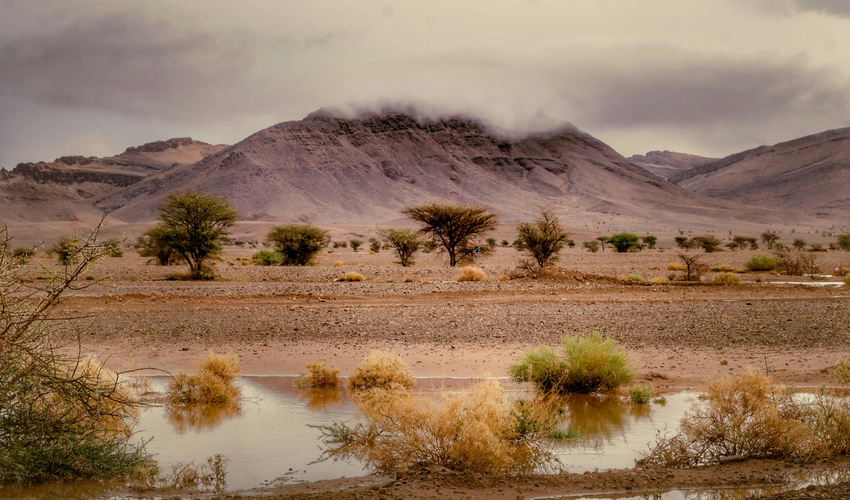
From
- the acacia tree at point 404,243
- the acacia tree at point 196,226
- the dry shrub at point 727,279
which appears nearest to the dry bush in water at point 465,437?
the dry shrub at point 727,279

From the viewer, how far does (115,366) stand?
16.5 m

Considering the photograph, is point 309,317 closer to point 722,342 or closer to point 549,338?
point 549,338

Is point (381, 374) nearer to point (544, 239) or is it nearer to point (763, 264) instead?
point (544, 239)

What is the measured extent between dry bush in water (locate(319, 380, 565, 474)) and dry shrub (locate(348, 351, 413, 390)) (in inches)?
145

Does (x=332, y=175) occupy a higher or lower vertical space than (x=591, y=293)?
higher

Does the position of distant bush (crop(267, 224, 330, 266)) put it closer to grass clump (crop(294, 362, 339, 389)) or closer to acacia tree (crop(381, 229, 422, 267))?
acacia tree (crop(381, 229, 422, 267))

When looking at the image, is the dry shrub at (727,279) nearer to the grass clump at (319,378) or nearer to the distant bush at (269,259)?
the grass clump at (319,378)

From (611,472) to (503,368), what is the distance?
7.00 m

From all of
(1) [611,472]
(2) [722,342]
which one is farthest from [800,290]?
(1) [611,472]

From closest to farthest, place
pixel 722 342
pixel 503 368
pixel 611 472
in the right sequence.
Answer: pixel 611 472 → pixel 503 368 → pixel 722 342

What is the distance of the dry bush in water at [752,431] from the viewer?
982 cm

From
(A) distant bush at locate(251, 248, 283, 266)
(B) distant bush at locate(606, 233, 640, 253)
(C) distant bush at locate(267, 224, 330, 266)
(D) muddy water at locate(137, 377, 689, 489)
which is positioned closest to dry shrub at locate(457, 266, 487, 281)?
(C) distant bush at locate(267, 224, 330, 266)

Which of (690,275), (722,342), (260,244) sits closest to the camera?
(722,342)

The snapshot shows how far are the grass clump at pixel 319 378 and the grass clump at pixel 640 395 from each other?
5771 millimetres
